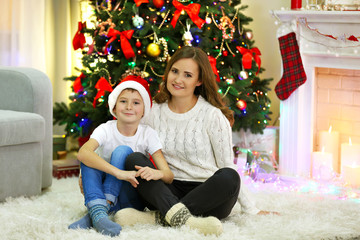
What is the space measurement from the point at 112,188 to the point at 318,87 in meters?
1.79

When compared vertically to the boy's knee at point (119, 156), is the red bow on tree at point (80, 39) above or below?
above

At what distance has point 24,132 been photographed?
271 centimetres

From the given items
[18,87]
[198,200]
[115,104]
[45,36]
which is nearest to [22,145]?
[18,87]

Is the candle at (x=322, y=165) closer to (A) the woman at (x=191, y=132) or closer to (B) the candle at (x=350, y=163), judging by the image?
(B) the candle at (x=350, y=163)

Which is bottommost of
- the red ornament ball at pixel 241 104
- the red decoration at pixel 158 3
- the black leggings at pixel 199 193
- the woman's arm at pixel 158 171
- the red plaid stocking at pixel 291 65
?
the black leggings at pixel 199 193

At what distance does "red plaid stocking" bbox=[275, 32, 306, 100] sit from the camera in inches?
132

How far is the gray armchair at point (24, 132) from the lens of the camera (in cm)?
268

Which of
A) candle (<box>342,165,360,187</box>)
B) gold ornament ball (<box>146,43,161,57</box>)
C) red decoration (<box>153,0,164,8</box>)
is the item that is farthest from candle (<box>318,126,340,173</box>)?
red decoration (<box>153,0,164,8</box>)

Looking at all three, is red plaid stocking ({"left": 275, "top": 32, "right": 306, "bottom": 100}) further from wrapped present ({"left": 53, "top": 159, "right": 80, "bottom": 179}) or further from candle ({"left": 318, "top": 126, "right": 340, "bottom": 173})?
wrapped present ({"left": 53, "top": 159, "right": 80, "bottom": 179})

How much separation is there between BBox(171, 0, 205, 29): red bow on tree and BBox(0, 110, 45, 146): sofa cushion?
36.1 inches

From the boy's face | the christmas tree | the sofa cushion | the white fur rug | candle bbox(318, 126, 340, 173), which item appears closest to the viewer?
the white fur rug

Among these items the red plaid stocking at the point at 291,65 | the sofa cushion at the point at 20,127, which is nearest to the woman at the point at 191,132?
Result: the sofa cushion at the point at 20,127

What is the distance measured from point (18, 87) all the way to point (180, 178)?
103 centimetres

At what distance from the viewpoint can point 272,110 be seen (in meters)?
4.04
